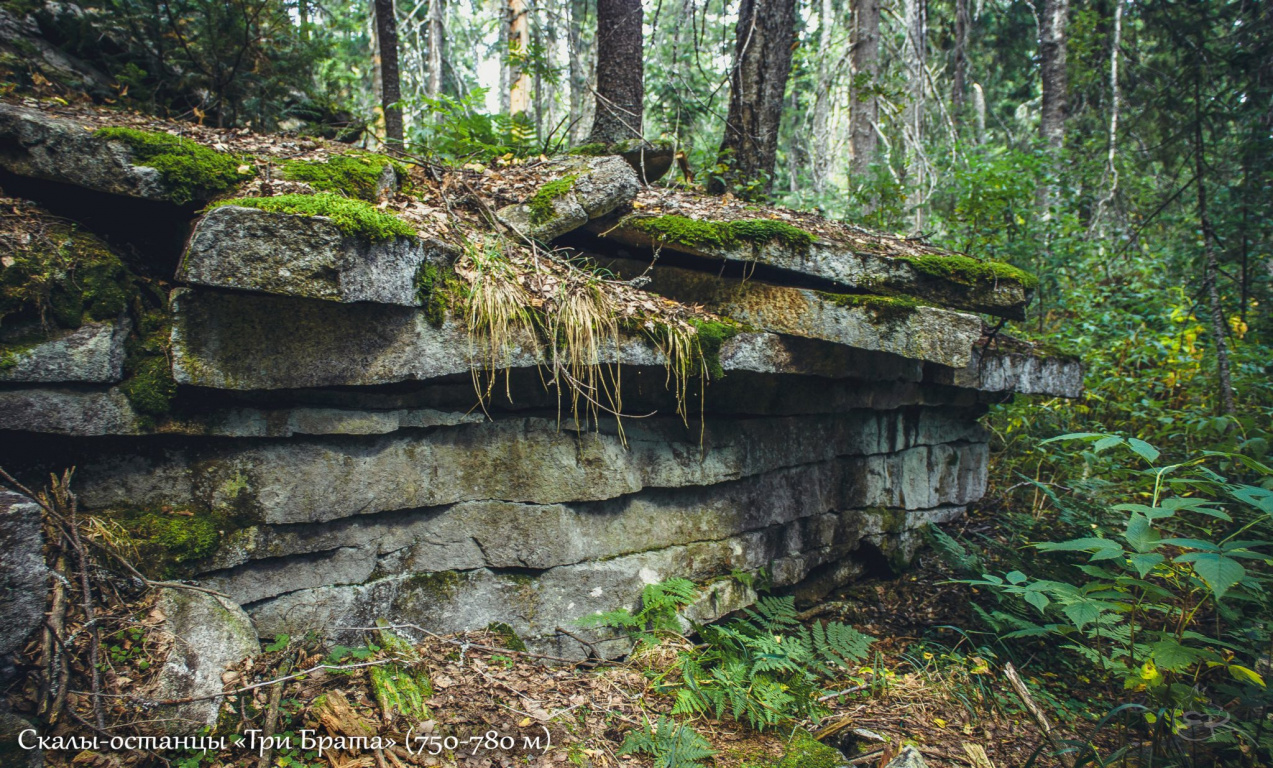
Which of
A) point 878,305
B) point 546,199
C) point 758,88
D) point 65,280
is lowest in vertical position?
point 65,280

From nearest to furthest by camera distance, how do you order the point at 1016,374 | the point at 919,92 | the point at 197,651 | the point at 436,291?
1. the point at 197,651
2. the point at 436,291
3. the point at 1016,374
4. the point at 919,92

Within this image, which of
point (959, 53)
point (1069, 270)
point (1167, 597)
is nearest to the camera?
point (1167, 597)

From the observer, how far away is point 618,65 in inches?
251

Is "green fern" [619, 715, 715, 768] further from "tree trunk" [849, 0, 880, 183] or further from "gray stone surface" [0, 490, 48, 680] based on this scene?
"tree trunk" [849, 0, 880, 183]

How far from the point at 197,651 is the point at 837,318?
13.8 ft

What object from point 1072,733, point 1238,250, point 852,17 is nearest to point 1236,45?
point 1238,250

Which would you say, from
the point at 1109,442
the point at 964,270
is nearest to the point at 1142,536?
the point at 1109,442

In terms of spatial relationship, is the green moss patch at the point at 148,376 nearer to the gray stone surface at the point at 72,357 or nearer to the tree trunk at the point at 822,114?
the gray stone surface at the point at 72,357

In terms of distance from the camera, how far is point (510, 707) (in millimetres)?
3094

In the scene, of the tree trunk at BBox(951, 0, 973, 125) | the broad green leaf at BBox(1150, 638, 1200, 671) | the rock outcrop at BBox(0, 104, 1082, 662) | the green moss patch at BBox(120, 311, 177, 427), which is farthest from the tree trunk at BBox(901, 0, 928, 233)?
the green moss patch at BBox(120, 311, 177, 427)

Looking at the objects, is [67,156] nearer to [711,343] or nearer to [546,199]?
[546,199]

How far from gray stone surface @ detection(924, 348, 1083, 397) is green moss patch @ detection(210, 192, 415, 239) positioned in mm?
4707

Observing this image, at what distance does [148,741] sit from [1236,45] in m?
12.4

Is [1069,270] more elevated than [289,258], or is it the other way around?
[1069,270]
